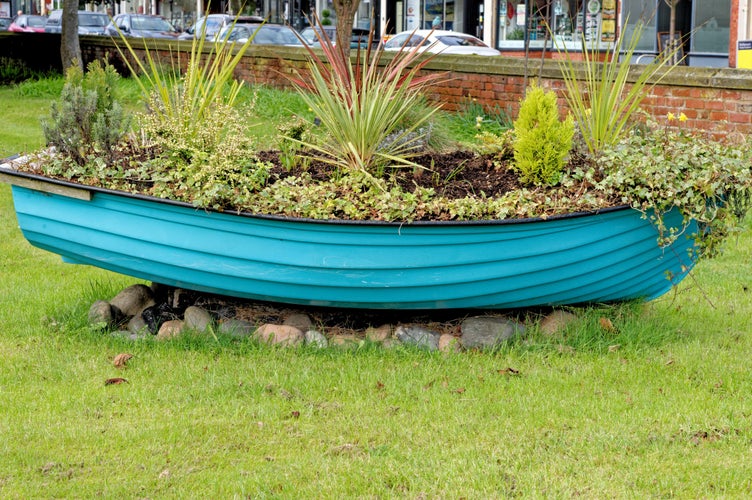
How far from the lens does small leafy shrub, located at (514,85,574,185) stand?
521 cm

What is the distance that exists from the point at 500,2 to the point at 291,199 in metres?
27.2

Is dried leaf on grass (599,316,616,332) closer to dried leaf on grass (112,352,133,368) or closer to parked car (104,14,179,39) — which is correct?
dried leaf on grass (112,352,133,368)

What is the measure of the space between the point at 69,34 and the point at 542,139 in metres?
13.5

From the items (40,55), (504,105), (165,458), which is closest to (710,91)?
(504,105)

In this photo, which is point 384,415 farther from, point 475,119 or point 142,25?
point 142,25

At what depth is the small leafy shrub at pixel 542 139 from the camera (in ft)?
17.1

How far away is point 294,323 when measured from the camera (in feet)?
17.8

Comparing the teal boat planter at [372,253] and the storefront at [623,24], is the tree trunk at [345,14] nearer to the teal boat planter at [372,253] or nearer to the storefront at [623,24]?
the storefront at [623,24]

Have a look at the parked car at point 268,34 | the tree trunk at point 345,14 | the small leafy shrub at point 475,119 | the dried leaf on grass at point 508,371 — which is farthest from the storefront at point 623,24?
the dried leaf on grass at point 508,371

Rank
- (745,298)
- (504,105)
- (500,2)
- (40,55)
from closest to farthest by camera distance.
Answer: (745,298)
(504,105)
(40,55)
(500,2)

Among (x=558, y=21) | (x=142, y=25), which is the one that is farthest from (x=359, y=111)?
(x=142, y=25)

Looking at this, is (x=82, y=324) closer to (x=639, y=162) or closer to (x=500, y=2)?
(x=639, y=162)

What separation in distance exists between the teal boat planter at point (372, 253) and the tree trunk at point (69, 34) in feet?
40.5

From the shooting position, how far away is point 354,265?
491 cm
